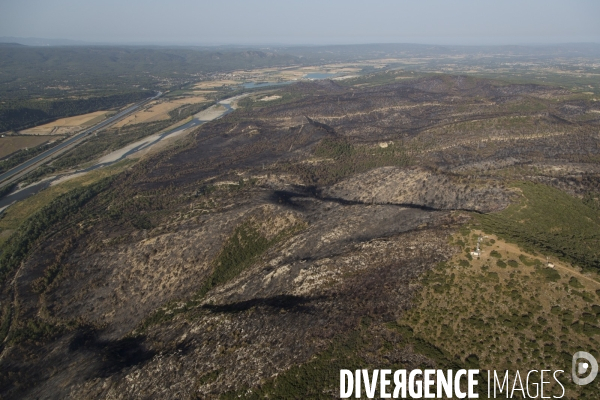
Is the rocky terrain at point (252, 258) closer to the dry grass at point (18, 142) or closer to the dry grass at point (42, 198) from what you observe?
the dry grass at point (42, 198)

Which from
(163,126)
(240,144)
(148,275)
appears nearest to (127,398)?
(148,275)

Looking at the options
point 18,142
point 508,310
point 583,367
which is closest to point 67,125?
point 18,142

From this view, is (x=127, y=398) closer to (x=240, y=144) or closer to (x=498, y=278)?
(x=498, y=278)

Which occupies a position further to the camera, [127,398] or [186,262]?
[186,262]

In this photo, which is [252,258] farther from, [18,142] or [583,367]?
[18,142]

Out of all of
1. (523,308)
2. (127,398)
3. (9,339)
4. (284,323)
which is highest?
(523,308)

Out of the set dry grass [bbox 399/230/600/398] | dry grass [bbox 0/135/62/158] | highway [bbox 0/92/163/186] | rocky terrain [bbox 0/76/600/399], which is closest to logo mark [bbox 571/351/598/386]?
dry grass [bbox 399/230/600/398]

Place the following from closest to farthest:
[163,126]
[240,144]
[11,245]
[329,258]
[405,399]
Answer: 1. [405,399]
2. [329,258]
3. [11,245]
4. [240,144]
5. [163,126]

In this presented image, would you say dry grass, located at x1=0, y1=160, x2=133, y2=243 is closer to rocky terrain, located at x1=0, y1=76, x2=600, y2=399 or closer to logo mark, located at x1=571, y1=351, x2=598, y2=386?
rocky terrain, located at x1=0, y1=76, x2=600, y2=399
